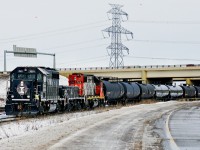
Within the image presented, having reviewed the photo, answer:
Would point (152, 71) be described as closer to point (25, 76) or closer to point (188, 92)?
point (188, 92)

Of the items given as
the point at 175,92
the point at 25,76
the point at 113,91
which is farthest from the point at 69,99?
the point at 175,92

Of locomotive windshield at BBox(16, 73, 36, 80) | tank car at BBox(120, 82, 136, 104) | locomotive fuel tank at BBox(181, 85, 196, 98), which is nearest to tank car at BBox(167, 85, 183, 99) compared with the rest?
locomotive fuel tank at BBox(181, 85, 196, 98)

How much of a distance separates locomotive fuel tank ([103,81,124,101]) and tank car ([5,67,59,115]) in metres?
19.0

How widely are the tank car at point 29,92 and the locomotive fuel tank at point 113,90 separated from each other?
19003 millimetres

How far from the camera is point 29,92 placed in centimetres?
3020

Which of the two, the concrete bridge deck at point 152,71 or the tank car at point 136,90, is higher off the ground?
the concrete bridge deck at point 152,71

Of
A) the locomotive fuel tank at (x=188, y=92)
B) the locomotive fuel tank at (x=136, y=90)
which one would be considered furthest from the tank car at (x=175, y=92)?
the locomotive fuel tank at (x=136, y=90)

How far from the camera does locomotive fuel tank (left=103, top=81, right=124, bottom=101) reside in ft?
167

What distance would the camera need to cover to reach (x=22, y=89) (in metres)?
30.3

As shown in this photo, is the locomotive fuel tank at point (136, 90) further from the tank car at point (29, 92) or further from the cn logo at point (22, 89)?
the cn logo at point (22, 89)

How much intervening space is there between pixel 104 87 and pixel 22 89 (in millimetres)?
20974

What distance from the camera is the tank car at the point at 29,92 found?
97.6 feet

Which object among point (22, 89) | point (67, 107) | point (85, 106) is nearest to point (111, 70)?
point (85, 106)

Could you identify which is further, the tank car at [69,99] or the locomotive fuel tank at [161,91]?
the locomotive fuel tank at [161,91]
